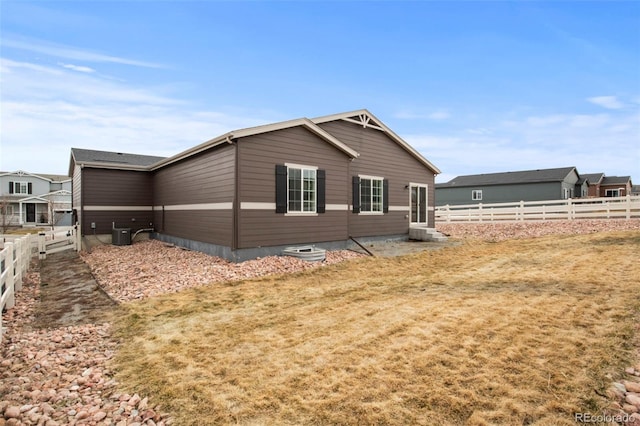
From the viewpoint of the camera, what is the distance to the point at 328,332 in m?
4.16

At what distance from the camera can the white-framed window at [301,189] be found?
390 inches

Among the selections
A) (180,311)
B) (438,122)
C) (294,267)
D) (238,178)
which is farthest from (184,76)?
(438,122)

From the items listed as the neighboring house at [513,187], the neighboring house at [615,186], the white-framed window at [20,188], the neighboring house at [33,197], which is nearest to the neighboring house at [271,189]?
the neighboring house at [513,187]

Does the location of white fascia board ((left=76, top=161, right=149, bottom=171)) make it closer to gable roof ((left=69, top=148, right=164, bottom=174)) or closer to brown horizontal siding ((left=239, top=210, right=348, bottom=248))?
gable roof ((left=69, top=148, right=164, bottom=174))

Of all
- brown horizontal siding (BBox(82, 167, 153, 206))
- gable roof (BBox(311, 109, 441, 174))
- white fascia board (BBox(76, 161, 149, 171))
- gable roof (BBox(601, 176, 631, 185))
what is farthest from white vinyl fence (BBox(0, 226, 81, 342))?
gable roof (BBox(601, 176, 631, 185))

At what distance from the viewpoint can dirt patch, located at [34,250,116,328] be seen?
16.5 ft

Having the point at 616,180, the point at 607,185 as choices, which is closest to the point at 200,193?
the point at 607,185

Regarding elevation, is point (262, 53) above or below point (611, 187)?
above

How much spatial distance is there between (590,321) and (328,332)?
340cm

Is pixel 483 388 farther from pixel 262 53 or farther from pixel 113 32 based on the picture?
pixel 262 53

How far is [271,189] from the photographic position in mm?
9438

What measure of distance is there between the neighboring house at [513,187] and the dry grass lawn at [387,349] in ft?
87.8

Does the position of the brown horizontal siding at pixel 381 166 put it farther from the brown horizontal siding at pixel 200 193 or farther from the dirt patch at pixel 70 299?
the dirt patch at pixel 70 299

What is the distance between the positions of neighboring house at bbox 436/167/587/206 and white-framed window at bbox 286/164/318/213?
90.2 ft
